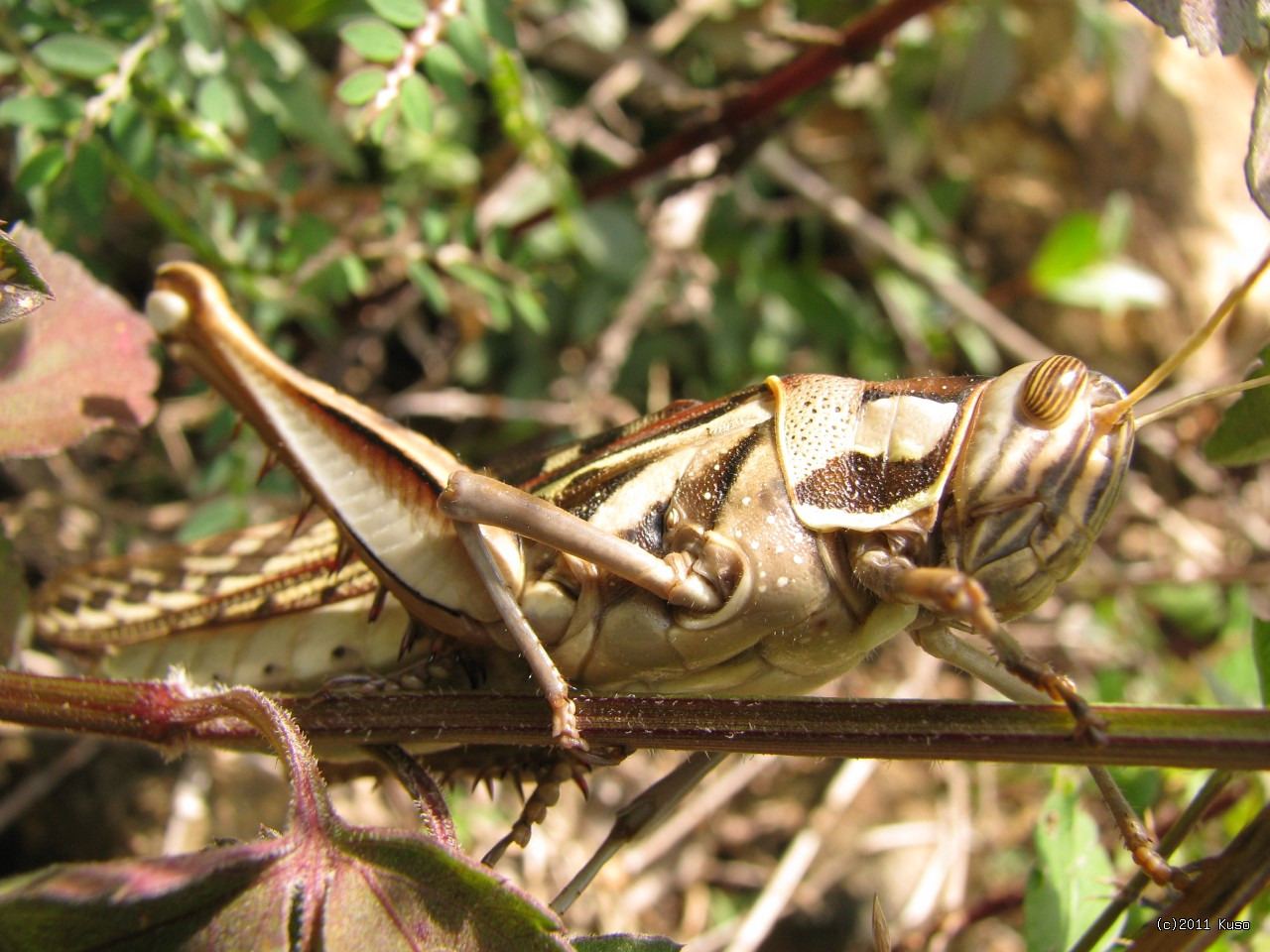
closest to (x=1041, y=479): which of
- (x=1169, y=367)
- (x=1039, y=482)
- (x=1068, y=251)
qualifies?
(x=1039, y=482)

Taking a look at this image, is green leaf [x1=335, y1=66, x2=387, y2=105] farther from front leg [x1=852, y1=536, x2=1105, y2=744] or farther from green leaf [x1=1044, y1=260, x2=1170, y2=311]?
green leaf [x1=1044, y1=260, x2=1170, y2=311]

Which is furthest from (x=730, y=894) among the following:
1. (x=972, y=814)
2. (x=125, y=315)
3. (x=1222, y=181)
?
(x=1222, y=181)

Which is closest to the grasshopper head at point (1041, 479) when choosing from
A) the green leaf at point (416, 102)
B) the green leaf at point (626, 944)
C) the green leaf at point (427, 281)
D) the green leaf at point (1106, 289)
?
the green leaf at point (626, 944)

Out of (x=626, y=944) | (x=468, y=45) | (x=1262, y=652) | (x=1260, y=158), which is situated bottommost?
(x=626, y=944)

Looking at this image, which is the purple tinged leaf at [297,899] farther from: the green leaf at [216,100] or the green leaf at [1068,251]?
the green leaf at [1068,251]

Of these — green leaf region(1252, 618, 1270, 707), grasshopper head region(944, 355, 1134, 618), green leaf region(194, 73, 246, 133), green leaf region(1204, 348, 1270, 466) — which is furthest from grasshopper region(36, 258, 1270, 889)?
green leaf region(194, 73, 246, 133)

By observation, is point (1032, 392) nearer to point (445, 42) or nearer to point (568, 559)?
point (568, 559)

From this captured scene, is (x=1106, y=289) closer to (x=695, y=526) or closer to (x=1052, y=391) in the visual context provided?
(x=1052, y=391)
